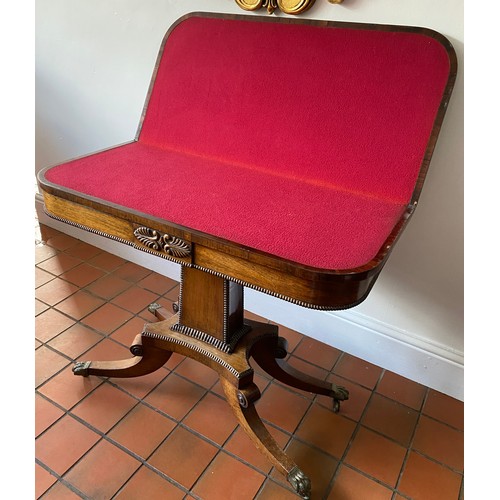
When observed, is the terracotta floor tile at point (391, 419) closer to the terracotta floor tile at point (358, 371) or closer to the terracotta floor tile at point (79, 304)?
the terracotta floor tile at point (358, 371)

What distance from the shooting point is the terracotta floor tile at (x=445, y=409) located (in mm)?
1666

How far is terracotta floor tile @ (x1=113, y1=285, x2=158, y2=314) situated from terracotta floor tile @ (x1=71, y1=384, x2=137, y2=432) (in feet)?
1.53

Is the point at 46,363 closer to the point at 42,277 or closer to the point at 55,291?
the point at 55,291

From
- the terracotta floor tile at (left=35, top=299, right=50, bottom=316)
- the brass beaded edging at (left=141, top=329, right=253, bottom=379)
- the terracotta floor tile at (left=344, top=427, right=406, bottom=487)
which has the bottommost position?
the terracotta floor tile at (left=344, top=427, right=406, bottom=487)

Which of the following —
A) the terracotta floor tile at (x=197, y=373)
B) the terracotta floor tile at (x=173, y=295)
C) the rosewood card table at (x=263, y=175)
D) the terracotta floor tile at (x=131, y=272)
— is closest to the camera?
the rosewood card table at (x=263, y=175)

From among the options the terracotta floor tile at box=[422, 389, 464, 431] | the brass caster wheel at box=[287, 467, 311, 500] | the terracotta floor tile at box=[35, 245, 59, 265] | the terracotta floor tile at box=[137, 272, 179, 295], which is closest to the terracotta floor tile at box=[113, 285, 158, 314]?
the terracotta floor tile at box=[137, 272, 179, 295]

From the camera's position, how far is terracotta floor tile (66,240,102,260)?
2.46m

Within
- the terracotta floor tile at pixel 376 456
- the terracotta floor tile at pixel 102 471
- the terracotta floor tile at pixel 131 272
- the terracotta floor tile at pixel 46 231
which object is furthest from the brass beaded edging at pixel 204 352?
the terracotta floor tile at pixel 46 231

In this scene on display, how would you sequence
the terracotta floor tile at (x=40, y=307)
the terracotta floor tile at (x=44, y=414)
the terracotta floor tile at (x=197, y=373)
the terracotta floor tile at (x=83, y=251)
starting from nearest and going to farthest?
1. the terracotta floor tile at (x=44, y=414)
2. the terracotta floor tile at (x=197, y=373)
3. the terracotta floor tile at (x=40, y=307)
4. the terracotta floor tile at (x=83, y=251)

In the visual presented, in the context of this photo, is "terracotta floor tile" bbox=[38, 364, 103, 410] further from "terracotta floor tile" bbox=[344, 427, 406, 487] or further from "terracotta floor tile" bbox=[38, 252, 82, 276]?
"terracotta floor tile" bbox=[344, 427, 406, 487]

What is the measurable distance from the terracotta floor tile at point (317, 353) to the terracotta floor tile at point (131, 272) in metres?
0.86

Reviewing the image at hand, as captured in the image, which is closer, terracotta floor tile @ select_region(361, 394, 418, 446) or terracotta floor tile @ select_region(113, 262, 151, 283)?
terracotta floor tile @ select_region(361, 394, 418, 446)

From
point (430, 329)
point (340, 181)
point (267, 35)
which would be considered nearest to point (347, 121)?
point (340, 181)

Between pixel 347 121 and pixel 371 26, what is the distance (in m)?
0.26
